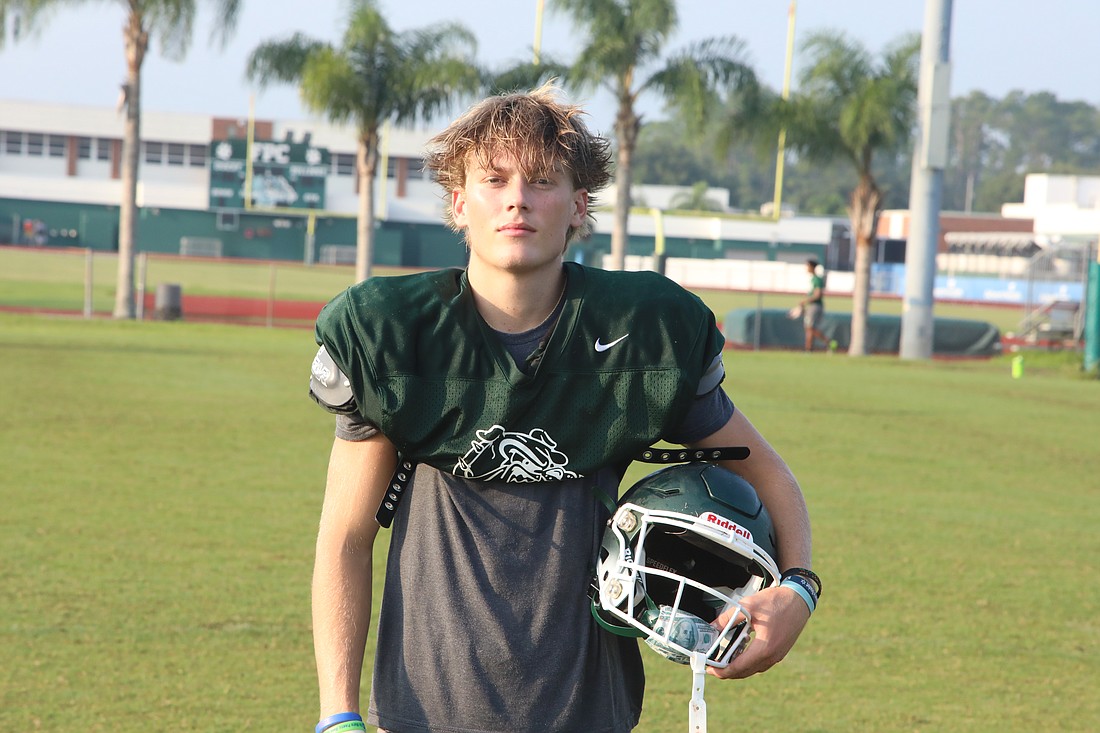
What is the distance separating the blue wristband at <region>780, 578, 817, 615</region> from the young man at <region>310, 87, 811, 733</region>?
19 mm

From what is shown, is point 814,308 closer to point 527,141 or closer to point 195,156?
point 527,141

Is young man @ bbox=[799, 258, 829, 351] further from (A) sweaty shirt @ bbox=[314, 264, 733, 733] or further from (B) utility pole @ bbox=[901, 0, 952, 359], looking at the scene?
(A) sweaty shirt @ bbox=[314, 264, 733, 733]

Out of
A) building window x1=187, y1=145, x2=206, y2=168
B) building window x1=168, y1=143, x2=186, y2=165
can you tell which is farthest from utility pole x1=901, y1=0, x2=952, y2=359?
building window x1=168, y1=143, x2=186, y2=165

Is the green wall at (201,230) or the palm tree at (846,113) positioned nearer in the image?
the palm tree at (846,113)

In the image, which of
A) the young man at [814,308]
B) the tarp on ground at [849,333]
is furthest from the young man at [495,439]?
the tarp on ground at [849,333]

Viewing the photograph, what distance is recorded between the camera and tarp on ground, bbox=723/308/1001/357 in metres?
30.1

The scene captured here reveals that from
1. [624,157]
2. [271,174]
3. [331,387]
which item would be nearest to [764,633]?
[331,387]

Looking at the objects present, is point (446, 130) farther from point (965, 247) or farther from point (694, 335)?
point (965, 247)

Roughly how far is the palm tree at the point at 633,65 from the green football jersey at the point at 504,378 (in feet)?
91.6

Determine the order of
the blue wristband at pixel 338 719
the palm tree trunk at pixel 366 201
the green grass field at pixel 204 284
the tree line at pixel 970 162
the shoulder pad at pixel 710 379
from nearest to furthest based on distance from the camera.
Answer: the blue wristband at pixel 338 719
the shoulder pad at pixel 710 379
the palm tree trunk at pixel 366 201
the green grass field at pixel 204 284
the tree line at pixel 970 162

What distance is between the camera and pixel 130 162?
28125 mm

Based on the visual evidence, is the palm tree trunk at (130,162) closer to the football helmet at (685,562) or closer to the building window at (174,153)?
the football helmet at (685,562)

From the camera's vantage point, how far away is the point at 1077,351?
1141 inches

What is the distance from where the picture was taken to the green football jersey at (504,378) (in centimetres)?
253
